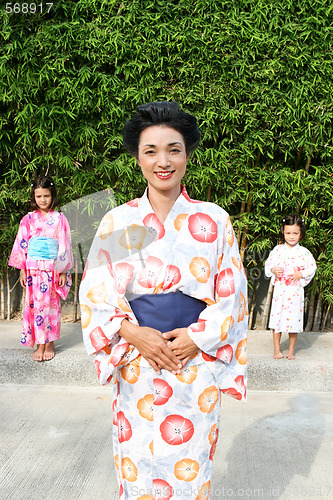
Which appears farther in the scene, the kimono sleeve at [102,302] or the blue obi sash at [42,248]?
the blue obi sash at [42,248]

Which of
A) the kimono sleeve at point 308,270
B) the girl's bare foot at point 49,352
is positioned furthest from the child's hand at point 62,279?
the kimono sleeve at point 308,270

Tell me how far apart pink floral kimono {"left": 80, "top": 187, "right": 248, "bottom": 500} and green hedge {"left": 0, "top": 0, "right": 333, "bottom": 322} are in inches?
108

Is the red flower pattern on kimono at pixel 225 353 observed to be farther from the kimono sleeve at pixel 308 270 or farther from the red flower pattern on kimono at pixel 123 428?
the kimono sleeve at pixel 308 270

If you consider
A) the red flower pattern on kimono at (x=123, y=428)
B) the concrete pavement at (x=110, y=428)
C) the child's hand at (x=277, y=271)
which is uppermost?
the child's hand at (x=277, y=271)

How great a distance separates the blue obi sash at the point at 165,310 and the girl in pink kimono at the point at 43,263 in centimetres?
228

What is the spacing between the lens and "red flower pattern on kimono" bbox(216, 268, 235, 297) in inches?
72.1

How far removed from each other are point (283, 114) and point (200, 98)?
71cm

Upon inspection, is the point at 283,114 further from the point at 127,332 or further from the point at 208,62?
the point at 127,332

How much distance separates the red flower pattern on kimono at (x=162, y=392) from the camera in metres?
1.80

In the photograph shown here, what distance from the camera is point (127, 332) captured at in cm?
178

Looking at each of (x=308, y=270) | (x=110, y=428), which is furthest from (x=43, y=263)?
(x=308, y=270)

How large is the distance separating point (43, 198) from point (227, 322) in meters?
2.51

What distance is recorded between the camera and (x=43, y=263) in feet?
13.1

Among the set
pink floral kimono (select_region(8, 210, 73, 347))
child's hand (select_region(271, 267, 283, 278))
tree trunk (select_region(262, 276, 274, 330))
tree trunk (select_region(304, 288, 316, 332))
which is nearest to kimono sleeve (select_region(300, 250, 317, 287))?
child's hand (select_region(271, 267, 283, 278))
